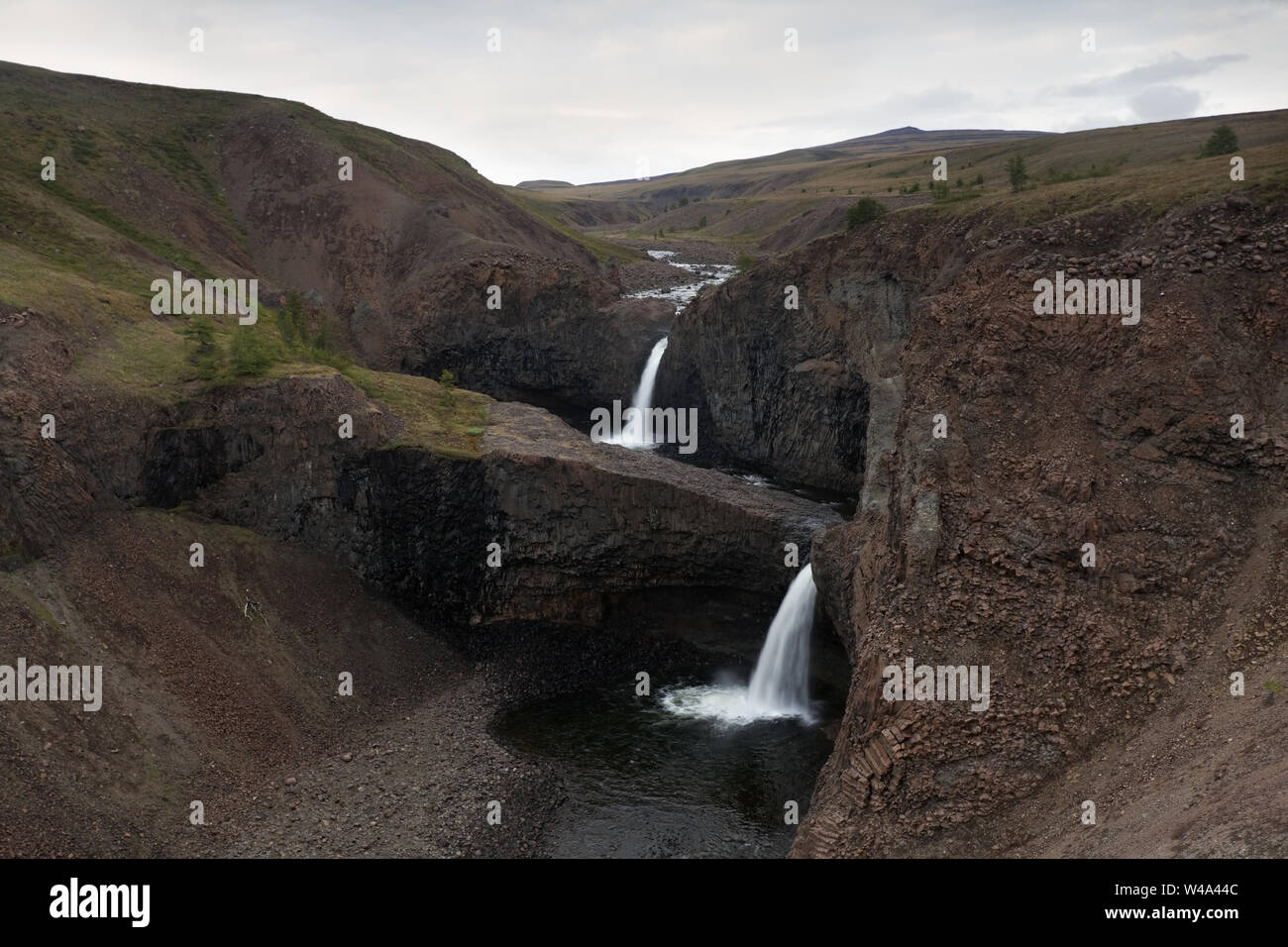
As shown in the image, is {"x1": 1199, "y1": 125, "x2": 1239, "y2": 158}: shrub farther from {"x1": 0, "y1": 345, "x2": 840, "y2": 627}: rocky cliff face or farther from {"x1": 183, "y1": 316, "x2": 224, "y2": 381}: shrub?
{"x1": 183, "y1": 316, "x2": 224, "y2": 381}: shrub

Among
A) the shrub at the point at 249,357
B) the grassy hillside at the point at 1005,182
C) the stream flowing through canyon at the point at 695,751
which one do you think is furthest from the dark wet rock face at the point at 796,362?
the shrub at the point at 249,357

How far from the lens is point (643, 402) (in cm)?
6612

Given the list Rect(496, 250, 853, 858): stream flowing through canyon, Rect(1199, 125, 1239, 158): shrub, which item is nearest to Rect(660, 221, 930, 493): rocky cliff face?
Rect(1199, 125, 1239, 158): shrub

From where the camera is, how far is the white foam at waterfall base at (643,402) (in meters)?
64.7

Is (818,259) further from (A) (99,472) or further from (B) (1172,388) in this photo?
(A) (99,472)

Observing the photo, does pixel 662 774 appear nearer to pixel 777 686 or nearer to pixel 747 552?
pixel 777 686

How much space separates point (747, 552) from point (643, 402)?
3078cm

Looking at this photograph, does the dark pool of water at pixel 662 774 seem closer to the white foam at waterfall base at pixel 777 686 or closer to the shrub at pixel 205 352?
the white foam at waterfall base at pixel 777 686

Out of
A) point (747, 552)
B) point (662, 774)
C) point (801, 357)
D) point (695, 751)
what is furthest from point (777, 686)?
point (801, 357)

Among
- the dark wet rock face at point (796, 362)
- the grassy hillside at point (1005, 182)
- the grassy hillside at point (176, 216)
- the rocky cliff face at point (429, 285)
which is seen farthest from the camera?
the rocky cliff face at point (429, 285)

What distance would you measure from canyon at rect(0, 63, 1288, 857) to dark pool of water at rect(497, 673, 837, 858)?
1.46 ft

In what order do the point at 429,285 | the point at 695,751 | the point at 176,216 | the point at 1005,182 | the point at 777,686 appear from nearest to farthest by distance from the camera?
the point at 695,751
the point at 777,686
the point at 1005,182
the point at 176,216
the point at 429,285

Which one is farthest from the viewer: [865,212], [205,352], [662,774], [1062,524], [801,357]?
[801,357]

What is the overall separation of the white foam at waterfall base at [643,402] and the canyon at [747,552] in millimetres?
10272
